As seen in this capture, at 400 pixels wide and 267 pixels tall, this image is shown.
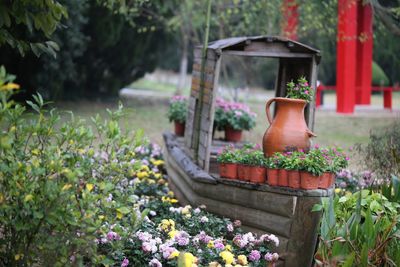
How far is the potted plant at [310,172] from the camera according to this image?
15.3 feet

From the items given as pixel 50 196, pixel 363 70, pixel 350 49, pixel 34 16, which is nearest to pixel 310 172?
pixel 50 196

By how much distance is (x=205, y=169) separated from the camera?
19.8 ft

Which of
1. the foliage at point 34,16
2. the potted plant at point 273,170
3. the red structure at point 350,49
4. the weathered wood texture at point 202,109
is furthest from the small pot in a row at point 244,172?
the red structure at point 350,49

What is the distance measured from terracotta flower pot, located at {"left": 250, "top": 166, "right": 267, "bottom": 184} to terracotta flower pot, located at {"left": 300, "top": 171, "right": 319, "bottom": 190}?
409 millimetres

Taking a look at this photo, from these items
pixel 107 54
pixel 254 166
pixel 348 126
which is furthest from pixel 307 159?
pixel 107 54

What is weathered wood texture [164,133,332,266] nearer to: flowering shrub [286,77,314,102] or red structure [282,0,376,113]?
flowering shrub [286,77,314,102]

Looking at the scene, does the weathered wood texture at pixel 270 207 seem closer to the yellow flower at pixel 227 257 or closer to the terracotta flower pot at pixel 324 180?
the terracotta flower pot at pixel 324 180

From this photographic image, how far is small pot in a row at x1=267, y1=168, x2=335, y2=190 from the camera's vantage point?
4688 mm

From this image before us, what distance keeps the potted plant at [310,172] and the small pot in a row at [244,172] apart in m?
0.41

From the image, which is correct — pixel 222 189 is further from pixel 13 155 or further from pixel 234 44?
pixel 13 155

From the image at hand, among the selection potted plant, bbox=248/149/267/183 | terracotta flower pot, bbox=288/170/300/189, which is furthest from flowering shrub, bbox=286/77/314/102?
terracotta flower pot, bbox=288/170/300/189

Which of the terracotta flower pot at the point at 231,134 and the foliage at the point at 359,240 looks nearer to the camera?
the foliage at the point at 359,240

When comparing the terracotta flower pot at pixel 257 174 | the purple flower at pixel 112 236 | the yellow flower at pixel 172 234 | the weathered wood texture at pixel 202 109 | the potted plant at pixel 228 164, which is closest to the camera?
the purple flower at pixel 112 236

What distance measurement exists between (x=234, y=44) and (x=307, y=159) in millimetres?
1609
